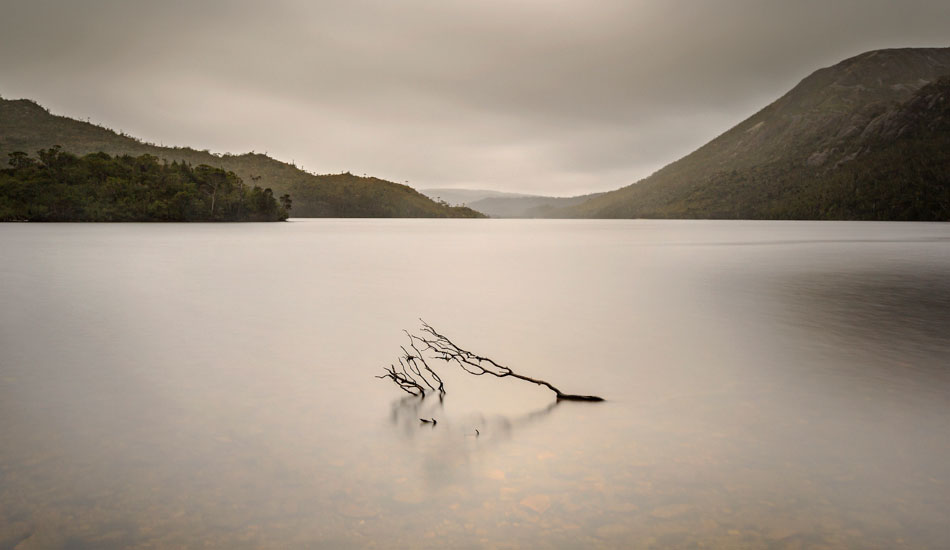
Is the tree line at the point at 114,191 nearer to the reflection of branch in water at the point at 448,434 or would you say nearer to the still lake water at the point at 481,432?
the still lake water at the point at 481,432

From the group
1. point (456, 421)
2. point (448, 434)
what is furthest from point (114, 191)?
point (448, 434)

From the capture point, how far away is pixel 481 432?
5852 millimetres

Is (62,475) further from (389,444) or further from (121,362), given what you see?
(121,362)

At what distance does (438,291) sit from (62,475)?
14215 mm

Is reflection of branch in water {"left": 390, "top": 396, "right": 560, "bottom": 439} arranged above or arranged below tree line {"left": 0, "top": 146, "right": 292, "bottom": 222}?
below

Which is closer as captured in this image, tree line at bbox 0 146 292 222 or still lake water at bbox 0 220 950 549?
still lake water at bbox 0 220 950 549

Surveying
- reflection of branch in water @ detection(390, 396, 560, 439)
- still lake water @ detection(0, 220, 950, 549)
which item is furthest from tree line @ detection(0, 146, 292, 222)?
reflection of branch in water @ detection(390, 396, 560, 439)

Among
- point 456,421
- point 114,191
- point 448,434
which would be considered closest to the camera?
point 448,434

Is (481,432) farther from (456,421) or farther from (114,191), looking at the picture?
(114,191)

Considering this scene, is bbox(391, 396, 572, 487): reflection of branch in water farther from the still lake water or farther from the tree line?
the tree line

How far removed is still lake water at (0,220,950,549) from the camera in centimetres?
393

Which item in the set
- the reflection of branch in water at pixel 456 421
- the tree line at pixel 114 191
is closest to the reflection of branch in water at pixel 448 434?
the reflection of branch in water at pixel 456 421

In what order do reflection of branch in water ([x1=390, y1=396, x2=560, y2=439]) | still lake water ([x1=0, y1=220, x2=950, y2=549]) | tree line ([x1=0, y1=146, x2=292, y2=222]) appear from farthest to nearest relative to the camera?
tree line ([x1=0, y1=146, x2=292, y2=222]), reflection of branch in water ([x1=390, y1=396, x2=560, y2=439]), still lake water ([x1=0, y1=220, x2=950, y2=549])

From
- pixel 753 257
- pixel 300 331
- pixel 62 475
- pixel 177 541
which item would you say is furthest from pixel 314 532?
pixel 753 257
